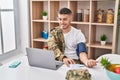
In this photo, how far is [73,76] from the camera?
55.7 inches

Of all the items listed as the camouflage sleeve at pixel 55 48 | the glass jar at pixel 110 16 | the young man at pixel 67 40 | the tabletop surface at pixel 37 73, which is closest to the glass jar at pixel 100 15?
the glass jar at pixel 110 16

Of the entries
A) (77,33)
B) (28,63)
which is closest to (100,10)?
(77,33)

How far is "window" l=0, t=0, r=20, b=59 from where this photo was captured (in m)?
2.90

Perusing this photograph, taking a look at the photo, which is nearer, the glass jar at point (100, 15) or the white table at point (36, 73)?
the white table at point (36, 73)

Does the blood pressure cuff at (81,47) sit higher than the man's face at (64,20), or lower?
lower

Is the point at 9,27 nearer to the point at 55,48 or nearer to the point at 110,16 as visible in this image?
the point at 55,48

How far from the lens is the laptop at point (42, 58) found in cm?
164

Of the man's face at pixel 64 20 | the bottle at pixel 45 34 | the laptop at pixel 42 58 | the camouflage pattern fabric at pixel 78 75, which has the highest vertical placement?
the man's face at pixel 64 20

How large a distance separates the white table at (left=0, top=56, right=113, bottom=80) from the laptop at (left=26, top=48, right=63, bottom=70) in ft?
0.14

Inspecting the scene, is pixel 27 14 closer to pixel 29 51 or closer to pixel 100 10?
pixel 100 10

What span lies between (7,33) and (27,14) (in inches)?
19.2

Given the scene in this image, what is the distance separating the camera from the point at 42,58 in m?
1.69

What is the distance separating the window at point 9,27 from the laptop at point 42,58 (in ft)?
4.29

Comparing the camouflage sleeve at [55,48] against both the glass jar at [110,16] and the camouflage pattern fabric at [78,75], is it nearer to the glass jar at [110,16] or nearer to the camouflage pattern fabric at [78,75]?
the camouflage pattern fabric at [78,75]
